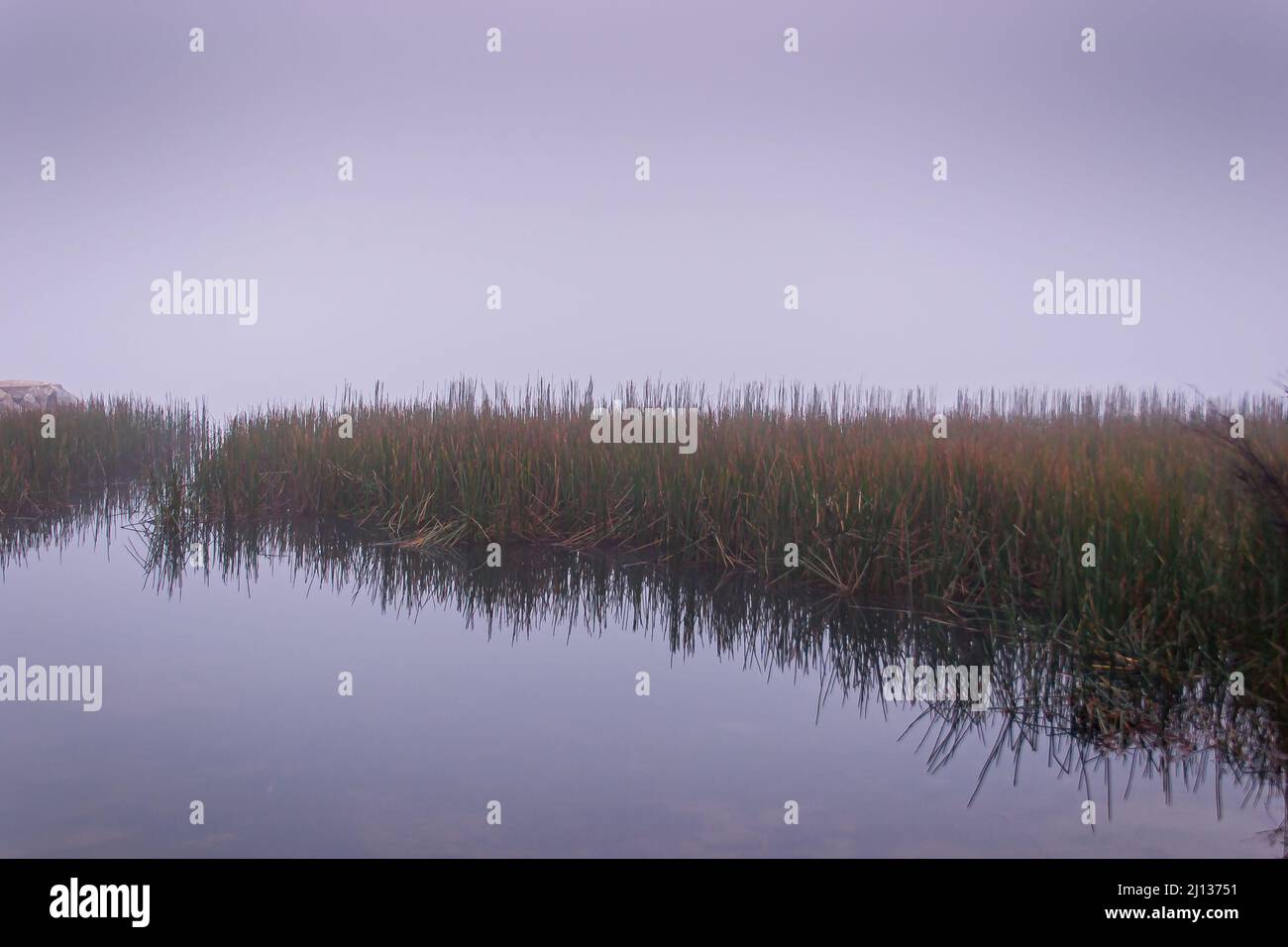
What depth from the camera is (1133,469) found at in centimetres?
610

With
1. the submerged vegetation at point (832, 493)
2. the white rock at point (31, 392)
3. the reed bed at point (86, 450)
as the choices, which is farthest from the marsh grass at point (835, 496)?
the white rock at point (31, 392)

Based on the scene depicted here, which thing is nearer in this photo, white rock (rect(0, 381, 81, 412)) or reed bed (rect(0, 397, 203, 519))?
reed bed (rect(0, 397, 203, 519))

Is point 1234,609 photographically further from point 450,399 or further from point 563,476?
point 450,399

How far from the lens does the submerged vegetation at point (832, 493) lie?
4770 millimetres

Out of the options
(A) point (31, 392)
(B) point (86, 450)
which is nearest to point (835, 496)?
(B) point (86, 450)

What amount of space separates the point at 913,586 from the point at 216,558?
542 cm

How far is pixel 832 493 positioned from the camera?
273 inches

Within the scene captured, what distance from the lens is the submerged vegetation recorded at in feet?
15.6

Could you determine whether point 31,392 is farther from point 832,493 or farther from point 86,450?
point 832,493

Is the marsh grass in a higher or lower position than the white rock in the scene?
lower

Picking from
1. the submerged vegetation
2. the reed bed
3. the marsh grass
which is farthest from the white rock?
the marsh grass

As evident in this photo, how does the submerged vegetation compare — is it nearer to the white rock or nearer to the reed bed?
the reed bed

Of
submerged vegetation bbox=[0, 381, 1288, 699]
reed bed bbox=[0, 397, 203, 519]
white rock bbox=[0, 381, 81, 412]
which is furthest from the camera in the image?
white rock bbox=[0, 381, 81, 412]
